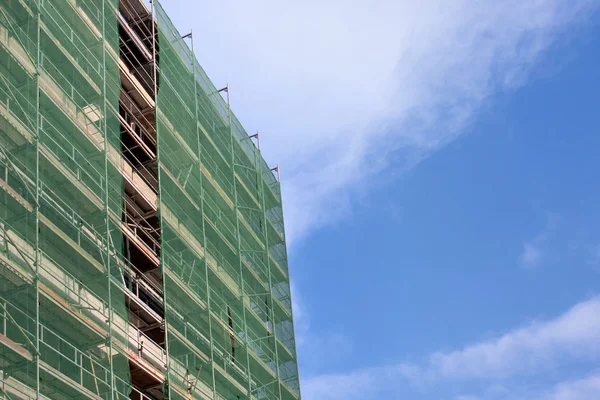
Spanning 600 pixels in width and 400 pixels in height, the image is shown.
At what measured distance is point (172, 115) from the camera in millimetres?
26516

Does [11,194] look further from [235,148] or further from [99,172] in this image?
[235,148]

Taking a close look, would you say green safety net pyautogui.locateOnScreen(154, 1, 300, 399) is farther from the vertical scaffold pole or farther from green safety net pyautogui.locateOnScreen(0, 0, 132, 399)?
the vertical scaffold pole

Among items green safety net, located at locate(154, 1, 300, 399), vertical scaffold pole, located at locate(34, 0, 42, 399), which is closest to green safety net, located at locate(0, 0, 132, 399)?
vertical scaffold pole, located at locate(34, 0, 42, 399)

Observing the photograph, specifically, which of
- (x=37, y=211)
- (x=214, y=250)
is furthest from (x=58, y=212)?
(x=214, y=250)

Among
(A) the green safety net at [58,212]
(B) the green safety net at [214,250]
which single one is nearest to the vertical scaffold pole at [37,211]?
(A) the green safety net at [58,212]

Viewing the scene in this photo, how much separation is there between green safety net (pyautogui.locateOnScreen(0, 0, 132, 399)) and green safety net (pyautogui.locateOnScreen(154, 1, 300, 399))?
2519 millimetres

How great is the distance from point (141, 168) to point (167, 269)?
3.35 meters

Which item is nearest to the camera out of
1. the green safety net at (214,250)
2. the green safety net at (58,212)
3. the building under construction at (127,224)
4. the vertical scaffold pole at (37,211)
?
the vertical scaffold pole at (37,211)

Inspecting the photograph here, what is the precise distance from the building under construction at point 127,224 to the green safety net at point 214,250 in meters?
0.05

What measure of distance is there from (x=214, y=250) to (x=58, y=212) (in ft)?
25.4

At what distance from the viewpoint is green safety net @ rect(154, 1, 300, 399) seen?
Result: 2306 centimetres

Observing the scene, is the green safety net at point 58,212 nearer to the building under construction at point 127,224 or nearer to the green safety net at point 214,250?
the building under construction at point 127,224

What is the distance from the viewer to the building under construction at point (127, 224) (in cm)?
1748

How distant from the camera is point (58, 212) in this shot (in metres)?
18.6
